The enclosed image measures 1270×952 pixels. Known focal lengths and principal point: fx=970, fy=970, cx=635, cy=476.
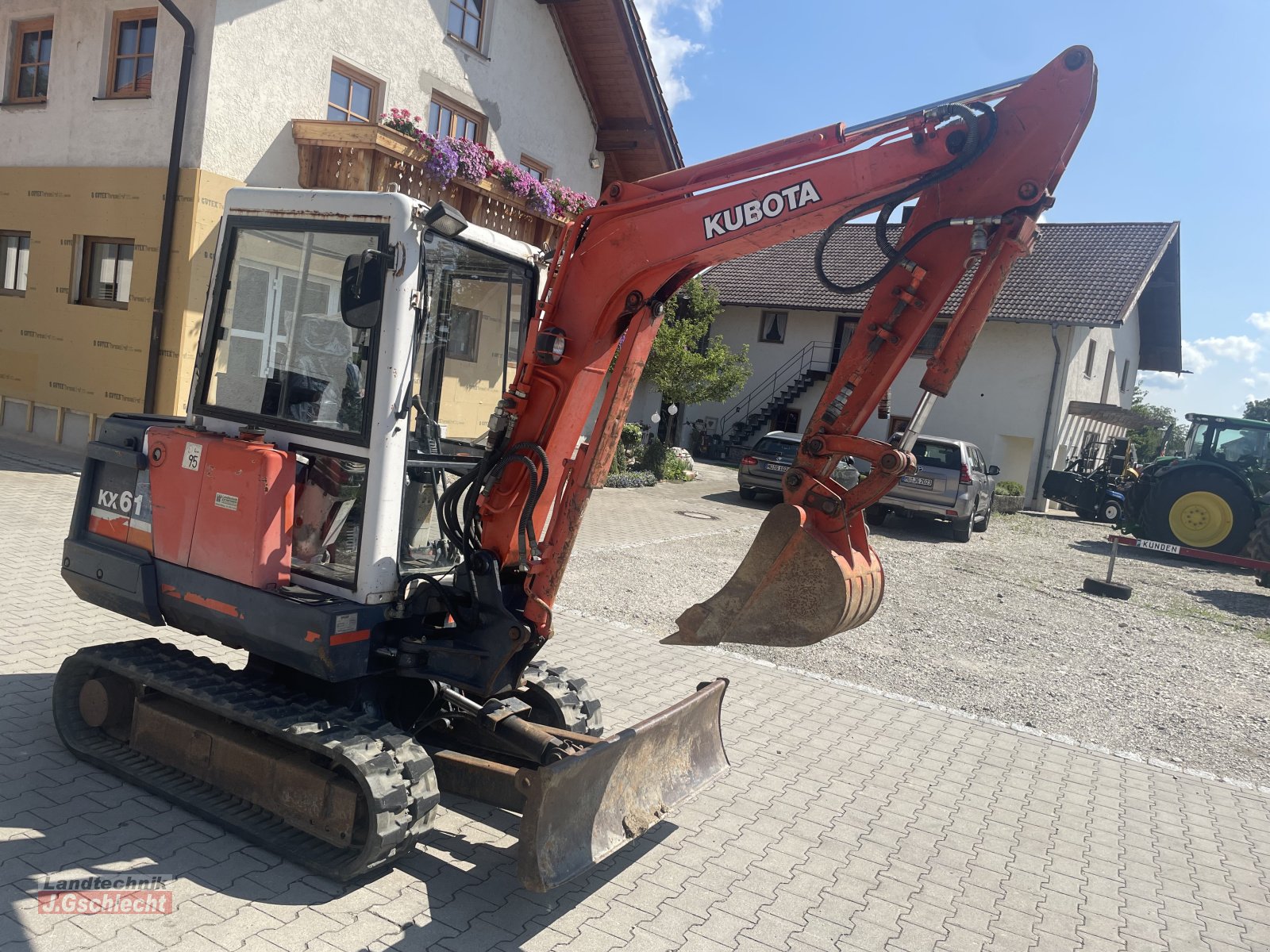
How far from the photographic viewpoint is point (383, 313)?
3869mm

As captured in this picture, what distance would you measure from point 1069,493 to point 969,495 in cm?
809

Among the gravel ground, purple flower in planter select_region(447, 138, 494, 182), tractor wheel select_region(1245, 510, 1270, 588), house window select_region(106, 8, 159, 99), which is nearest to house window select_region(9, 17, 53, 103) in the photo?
house window select_region(106, 8, 159, 99)

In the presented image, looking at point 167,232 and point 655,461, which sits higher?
point 167,232

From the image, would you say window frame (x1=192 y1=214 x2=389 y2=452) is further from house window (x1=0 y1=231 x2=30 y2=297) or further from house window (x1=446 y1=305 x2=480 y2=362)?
house window (x1=0 y1=231 x2=30 y2=297)

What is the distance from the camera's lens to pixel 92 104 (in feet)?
42.5

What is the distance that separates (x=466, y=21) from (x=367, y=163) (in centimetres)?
470

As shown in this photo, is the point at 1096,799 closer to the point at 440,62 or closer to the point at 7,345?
the point at 440,62

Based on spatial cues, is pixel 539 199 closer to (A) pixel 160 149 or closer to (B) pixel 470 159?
(B) pixel 470 159

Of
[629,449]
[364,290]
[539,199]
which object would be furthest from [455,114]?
[364,290]

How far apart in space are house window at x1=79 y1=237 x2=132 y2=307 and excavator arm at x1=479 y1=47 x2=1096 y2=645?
10.5 meters

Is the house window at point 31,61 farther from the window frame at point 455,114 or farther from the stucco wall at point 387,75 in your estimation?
the window frame at point 455,114

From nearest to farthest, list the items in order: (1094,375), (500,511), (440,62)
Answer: (500,511) < (440,62) < (1094,375)

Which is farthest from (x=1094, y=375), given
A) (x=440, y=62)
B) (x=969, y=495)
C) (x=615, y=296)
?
(x=615, y=296)

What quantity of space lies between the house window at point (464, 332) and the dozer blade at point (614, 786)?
1877mm
